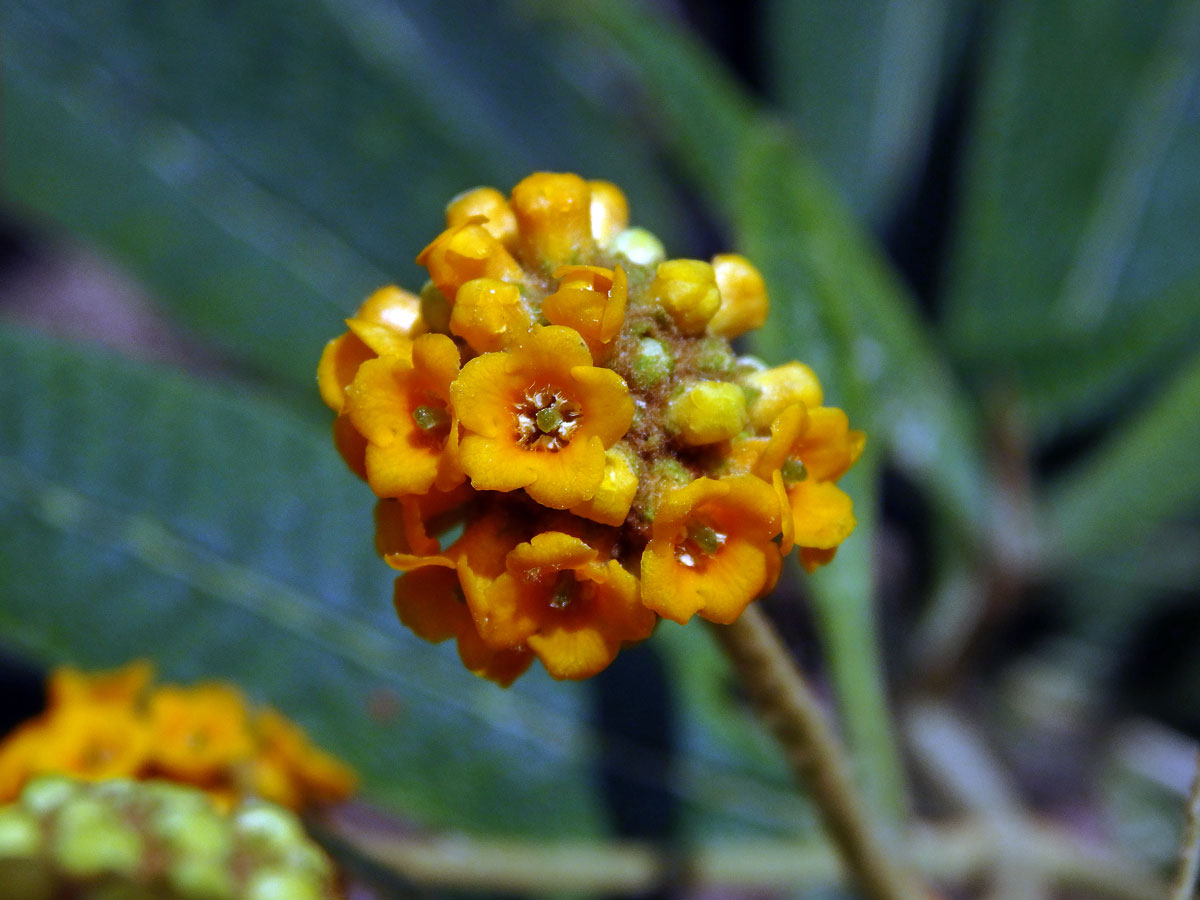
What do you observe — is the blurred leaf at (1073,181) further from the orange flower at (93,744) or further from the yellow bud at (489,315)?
the orange flower at (93,744)

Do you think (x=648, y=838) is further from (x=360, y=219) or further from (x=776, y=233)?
(x=360, y=219)

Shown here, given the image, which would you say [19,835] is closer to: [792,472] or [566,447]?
[566,447]

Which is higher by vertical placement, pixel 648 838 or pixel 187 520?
pixel 187 520

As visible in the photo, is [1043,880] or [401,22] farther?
[401,22]

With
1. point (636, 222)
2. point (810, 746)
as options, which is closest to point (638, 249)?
point (810, 746)

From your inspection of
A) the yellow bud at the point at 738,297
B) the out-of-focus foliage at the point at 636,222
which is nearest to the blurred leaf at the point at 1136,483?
the out-of-focus foliage at the point at 636,222

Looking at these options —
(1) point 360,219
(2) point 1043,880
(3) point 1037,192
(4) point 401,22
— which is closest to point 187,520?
(1) point 360,219
